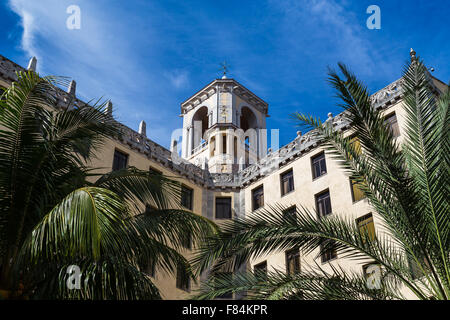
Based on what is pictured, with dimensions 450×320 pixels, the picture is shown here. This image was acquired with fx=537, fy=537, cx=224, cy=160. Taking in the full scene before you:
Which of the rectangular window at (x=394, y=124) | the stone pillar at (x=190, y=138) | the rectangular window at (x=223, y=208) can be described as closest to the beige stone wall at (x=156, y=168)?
the rectangular window at (x=223, y=208)

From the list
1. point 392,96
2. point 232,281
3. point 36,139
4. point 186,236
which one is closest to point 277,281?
point 232,281

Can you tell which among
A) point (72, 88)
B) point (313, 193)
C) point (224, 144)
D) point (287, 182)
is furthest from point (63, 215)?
point (224, 144)

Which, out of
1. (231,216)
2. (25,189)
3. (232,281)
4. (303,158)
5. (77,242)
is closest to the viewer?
(77,242)

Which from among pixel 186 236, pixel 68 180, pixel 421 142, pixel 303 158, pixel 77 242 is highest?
pixel 303 158

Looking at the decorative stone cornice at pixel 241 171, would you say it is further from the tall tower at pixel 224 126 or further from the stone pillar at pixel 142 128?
the tall tower at pixel 224 126

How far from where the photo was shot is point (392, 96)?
27.2 metres

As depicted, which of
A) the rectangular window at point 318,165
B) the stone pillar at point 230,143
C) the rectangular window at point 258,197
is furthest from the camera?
the stone pillar at point 230,143

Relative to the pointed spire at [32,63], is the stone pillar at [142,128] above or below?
below

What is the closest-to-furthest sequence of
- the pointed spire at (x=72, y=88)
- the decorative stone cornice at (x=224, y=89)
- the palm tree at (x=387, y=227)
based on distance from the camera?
the palm tree at (x=387, y=227) → the pointed spire at (x=72, y=88) → the decorative stone cornice at (x=224, y=89)

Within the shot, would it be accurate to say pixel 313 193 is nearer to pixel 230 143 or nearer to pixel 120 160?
pixel 120 160

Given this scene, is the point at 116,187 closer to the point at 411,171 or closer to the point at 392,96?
the point at 411,171

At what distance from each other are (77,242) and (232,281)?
18.5 ft

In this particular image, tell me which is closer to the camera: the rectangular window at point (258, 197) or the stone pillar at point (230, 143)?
the rectangular window at point (258, 197)

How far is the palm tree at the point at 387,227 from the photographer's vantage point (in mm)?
12648
